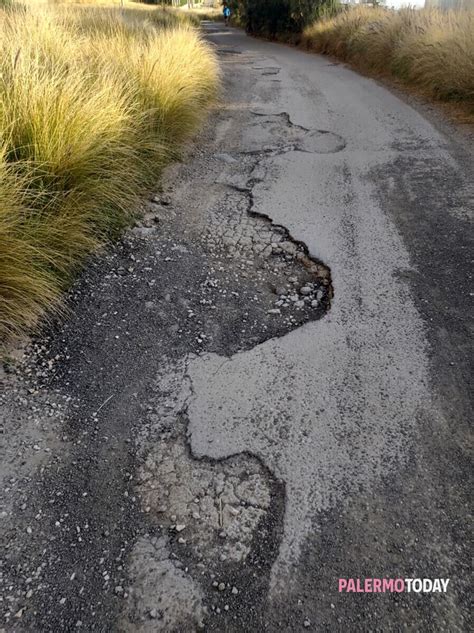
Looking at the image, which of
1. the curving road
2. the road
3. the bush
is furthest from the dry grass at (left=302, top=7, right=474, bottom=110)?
the road

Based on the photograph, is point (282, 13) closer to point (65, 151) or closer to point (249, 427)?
point (65, 151)

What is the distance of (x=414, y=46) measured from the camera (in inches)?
346

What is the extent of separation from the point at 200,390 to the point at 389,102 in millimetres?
6814

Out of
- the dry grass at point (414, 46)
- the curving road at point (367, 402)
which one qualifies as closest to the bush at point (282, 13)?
the dry grass at point (414, 46)

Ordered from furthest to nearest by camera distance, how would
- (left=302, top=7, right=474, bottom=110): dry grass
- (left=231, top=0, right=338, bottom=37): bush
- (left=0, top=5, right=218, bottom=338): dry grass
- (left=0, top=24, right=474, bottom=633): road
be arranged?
(left=231, top=0, right=338, bottom=37): bush
(left=302, top=7, right=474, bottom=110): dry grass
(left=0, top=5, right=218, bottom=338): dry grass
(left=0, top=24, right=474, bottom=633): road

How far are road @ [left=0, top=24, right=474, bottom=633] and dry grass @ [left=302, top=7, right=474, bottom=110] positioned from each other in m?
4.38

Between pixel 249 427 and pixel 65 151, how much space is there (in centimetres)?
235

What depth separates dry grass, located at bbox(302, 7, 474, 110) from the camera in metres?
6.99

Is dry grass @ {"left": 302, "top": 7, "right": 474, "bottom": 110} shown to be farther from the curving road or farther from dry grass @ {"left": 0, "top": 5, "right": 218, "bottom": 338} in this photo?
dry grass @ {"left": 0, "top": 5, "right": 218, "bottom": 338}

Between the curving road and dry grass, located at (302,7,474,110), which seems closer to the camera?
the curving road

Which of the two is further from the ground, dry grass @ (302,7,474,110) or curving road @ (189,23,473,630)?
dry grass @ (302,7,474,110)

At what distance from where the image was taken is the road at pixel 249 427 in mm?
1460

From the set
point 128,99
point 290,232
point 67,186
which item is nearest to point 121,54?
point 128,99

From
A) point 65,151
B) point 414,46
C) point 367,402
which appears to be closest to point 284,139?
point 65,151
